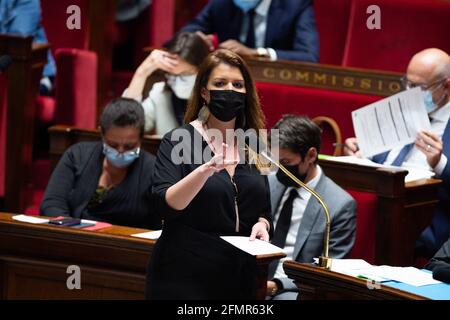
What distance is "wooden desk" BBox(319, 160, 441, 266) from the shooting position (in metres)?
3.06

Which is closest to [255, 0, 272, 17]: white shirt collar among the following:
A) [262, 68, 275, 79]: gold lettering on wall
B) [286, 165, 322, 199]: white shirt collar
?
[262, 68, 275, 79]: gold lettering on wall

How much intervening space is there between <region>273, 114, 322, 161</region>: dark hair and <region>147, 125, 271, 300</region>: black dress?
763 millimetres

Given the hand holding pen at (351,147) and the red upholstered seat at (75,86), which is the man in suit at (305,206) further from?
the red upholstered seat at (75,86)

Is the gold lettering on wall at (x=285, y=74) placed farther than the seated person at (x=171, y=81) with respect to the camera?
Yes

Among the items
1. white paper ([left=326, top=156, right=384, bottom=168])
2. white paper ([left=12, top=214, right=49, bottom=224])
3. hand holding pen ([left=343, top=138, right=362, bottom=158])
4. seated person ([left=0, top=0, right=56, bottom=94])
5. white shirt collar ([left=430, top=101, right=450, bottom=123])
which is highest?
seated person ([left=0, top=0, right=56, bottom=94])

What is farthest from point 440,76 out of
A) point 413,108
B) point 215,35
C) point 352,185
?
point 215,35

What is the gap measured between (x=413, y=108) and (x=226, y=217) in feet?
3.92

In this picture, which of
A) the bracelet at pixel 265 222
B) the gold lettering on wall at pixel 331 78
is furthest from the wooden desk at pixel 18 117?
the bracelet at pixel 265 222

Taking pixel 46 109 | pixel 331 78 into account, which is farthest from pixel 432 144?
pixel 46 109

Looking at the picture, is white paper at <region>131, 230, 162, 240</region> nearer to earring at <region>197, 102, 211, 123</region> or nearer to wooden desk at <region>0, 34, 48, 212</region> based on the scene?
earring at <region>197, 102, 211, 123</region>

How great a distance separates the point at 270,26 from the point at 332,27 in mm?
291

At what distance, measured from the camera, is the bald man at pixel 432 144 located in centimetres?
316

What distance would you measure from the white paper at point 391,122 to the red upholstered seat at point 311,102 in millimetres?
377

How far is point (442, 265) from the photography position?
7.94 feet
